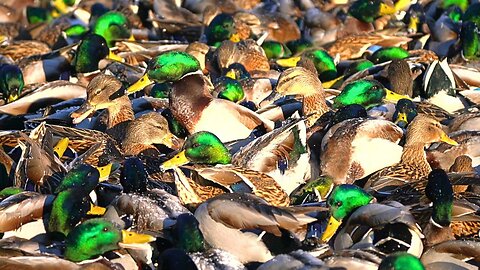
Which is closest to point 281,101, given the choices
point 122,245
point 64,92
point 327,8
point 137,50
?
point 64,92

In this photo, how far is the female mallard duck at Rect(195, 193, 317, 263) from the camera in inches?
269

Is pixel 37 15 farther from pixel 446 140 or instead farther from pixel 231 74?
pixel 446 140

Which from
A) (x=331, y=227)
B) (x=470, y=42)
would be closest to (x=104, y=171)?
(x=331, y=227)

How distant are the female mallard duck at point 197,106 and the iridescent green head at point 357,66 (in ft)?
6.44

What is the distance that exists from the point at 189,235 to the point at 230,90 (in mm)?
3236

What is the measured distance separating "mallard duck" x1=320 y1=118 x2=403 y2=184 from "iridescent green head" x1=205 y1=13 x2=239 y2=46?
3618 mm

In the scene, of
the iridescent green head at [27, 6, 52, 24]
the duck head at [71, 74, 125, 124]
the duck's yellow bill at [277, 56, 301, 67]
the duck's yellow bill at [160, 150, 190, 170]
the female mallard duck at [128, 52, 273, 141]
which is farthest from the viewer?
the iridescent green head at [27, 6, 52, 24]

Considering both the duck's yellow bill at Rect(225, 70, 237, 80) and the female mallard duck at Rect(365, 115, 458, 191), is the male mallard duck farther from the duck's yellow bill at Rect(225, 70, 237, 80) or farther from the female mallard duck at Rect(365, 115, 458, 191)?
the duck's yellow bill at Rect(225, 70, 237, 80)

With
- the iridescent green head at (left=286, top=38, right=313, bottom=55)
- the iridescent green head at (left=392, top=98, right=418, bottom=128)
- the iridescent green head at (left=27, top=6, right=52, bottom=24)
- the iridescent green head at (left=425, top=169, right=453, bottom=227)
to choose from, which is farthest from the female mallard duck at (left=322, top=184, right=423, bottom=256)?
the iridescent green head at (left=27, top=6, right=52, bottom=24)

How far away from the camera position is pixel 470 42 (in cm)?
1133

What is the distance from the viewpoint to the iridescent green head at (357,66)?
1091cm

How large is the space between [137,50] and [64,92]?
1765 millimetres

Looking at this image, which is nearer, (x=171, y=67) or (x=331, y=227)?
(x=331, y=227)

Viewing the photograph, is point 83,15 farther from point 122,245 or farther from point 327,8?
point 122,245
